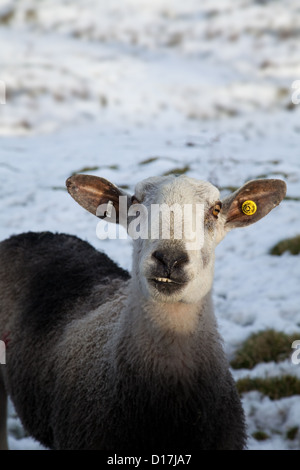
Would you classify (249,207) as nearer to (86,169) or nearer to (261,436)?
(261,436)

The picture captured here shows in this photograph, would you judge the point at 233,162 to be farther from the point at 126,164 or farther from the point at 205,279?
the point at 205,279

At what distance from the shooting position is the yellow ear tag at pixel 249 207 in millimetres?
3686

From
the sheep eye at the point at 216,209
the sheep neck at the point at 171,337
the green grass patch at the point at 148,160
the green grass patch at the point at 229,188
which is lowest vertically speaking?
the sheep neck at the point at 171,337

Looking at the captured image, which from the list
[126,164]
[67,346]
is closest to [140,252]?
[67,346]

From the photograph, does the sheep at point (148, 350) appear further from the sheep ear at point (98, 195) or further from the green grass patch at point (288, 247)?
the green grass patch at point (288, 247)

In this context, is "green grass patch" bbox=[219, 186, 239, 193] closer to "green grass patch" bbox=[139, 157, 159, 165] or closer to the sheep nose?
"green grass patch" bbox=[139, 157, 159, 165]

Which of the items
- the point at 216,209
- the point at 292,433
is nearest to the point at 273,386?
the point at 292,433

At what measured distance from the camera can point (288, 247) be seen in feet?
24.4

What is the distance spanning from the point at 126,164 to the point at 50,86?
7089 millimetres

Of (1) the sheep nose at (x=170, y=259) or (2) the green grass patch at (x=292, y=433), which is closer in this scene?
(1) the sheep nose at (x=170, y=259)

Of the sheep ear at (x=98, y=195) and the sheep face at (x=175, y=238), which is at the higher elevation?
the sheep ear at (x=98, y=195)

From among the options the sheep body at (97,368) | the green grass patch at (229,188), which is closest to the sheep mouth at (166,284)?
the sheep body at (97,368)

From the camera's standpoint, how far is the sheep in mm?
3172

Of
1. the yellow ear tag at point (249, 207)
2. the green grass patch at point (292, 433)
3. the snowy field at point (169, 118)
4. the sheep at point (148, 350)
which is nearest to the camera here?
the sheep at point (148, 350)
